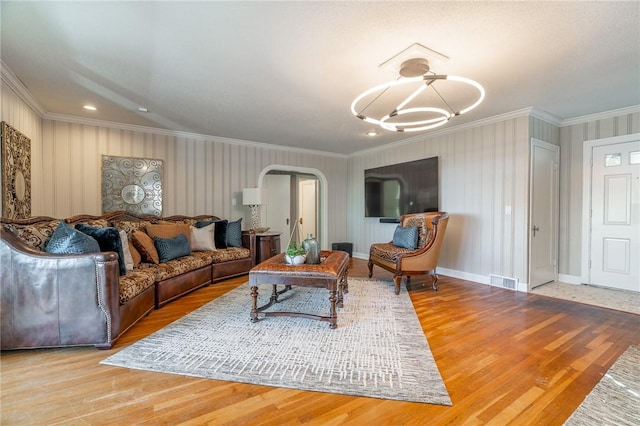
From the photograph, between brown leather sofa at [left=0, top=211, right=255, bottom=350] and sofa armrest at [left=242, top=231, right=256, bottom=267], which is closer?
brown leather sofa at [left=0, top=211, right=255, bottom=350]

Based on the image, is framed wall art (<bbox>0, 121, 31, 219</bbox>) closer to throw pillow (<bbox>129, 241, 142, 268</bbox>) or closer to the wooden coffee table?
throw pillow (<bbox>129, 241, 142, 268</bbox>)

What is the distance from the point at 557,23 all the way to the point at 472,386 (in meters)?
2.52

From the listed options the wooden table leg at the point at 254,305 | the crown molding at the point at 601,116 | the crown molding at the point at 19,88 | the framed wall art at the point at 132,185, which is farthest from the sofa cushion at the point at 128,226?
the crown molding at the point at 601,116

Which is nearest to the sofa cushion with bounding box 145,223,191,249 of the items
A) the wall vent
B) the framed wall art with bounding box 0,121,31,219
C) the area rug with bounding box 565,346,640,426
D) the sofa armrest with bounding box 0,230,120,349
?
the framed wall art with bounding box 0,121,31,219

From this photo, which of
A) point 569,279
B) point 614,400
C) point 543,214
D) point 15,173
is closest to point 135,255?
point 15,173

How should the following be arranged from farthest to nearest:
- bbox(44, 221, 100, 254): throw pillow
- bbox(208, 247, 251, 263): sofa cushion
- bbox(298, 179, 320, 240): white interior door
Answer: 1. bbox(298, 179, 320, 240): white interior door
2. bbox(208, 247, 251, 263): sofa cushion
3. bbox(44, 221, 100, 254): throw pillow

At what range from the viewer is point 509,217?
4004mm

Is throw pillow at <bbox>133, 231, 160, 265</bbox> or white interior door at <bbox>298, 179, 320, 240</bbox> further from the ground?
white interior door at <bbox>298, 179, 320, 240</bbox>

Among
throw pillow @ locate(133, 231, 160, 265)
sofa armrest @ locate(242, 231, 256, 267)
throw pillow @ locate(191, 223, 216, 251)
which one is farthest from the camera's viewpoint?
sofa armrest @ locate(242, 231, 256, 267)

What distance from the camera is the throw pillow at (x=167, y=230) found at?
12.9ft

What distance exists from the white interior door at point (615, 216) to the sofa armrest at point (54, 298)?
576 cm

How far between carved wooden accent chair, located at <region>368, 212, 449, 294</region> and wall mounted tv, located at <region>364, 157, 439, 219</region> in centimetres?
75

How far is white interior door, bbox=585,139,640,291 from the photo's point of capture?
370 cm

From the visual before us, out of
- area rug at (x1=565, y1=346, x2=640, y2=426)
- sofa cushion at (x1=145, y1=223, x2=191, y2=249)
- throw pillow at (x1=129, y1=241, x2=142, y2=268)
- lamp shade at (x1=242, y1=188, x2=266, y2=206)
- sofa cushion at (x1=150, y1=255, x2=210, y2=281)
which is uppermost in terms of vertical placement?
lamp shade at (x1=242, y1=188, x2=266, y2=206)
